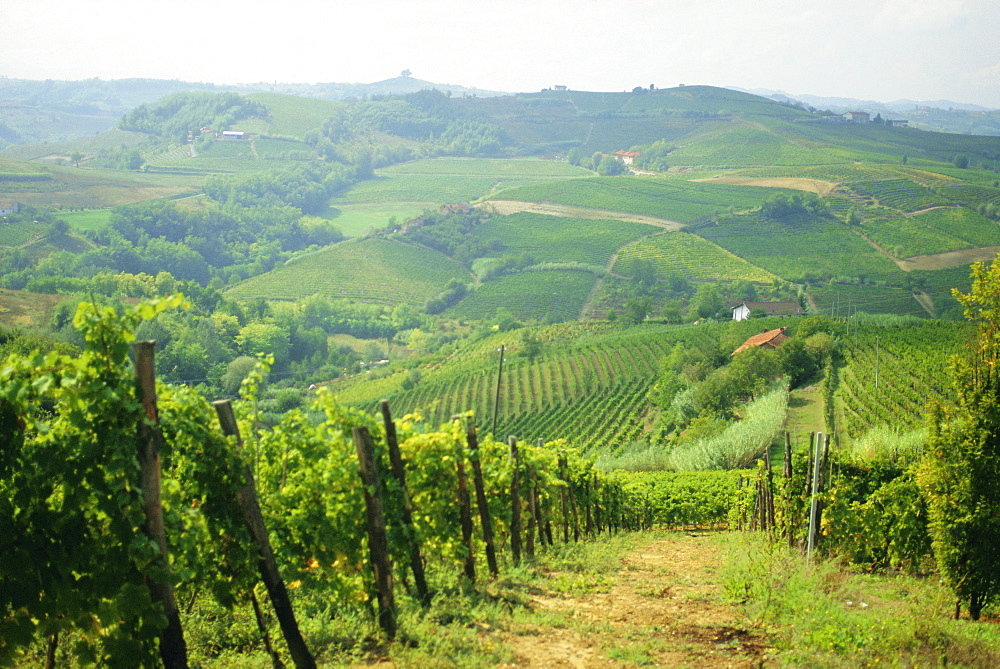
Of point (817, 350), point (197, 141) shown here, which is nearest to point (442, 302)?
point (817, 350)

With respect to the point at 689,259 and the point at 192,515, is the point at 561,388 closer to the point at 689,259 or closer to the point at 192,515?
the point at 192,515

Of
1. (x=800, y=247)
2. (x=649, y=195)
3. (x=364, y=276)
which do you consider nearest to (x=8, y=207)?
(x=364, y=276)

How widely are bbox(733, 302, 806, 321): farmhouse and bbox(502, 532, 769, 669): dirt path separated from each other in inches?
3099

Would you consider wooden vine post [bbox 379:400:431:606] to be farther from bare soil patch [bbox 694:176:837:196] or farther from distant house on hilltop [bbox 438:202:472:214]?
distant house on hilltop [bbox 438:202:472:214]

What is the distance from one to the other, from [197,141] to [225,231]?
211 ft

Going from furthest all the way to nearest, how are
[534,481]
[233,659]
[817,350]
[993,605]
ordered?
1. [817,350]
2. [534,481]
3. [993,605]
4. [233,659]

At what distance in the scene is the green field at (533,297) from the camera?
10115 cm

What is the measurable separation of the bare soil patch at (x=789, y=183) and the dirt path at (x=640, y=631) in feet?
424

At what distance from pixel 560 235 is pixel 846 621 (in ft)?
398

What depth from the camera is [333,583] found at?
6.43m

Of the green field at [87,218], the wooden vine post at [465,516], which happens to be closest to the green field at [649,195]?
the green field at [87,218]

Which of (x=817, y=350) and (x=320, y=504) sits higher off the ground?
(x=320, y=504)

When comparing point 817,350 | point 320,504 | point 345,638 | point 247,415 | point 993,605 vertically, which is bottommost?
point 817,350

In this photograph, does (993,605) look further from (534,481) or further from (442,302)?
(442,302)
